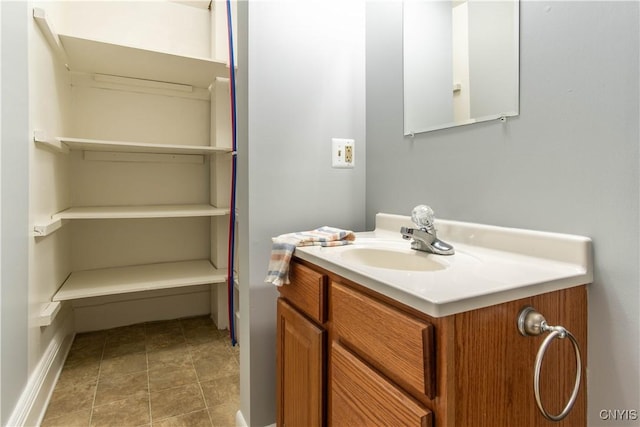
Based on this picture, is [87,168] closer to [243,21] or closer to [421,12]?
[243,21]

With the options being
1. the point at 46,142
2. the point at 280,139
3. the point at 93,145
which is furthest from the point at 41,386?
the point at 280,139

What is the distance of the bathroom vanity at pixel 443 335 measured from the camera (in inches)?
21.8

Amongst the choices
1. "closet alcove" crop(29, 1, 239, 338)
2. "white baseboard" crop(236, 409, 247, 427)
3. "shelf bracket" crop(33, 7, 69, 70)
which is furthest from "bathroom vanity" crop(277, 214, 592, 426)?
"shelf bracket" crop(33, 7, 69, 70)

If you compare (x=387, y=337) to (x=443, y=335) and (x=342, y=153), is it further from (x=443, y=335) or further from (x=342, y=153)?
(x=342, y=153)

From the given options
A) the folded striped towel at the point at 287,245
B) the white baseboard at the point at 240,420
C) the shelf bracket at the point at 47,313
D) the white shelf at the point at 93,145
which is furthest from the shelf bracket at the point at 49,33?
the white baseboard at the point at 240,420

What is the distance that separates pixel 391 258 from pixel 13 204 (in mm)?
1345

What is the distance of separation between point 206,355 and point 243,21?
5.82ft

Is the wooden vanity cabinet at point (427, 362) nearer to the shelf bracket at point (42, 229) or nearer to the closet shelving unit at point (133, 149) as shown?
the shelf bracket at point (42, 229)

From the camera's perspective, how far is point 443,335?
54 centimetres

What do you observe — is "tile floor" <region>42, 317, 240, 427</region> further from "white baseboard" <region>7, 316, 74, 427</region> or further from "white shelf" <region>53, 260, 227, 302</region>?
"white shelf" <region>53, 260, 227, 302</region>

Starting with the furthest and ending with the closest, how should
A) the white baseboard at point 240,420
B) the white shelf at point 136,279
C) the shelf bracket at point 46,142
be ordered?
the white shelf at point 136,279
the shelf bracket at point 46,142
the white baseboard at point 240,420

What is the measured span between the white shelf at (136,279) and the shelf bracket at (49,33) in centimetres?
129

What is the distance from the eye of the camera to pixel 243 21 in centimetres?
124

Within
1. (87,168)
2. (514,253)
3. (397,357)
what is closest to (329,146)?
(514,253)
